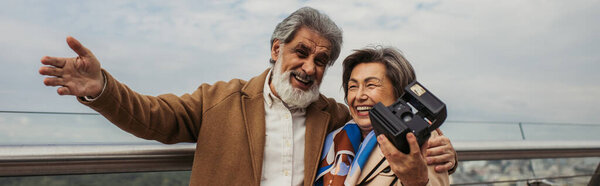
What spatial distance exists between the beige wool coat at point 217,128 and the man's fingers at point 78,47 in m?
0.22

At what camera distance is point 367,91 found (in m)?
1.79

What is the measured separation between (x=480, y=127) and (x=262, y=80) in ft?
Result: 6.96

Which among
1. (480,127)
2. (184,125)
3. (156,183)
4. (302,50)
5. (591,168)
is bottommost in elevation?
(591,168)

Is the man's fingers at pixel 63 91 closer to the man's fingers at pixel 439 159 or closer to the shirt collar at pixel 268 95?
the shirt collar at pixel 268 95

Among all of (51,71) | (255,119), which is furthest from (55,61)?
(255,119)

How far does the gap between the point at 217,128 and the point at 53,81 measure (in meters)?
0.70

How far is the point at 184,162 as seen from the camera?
1.72 metres

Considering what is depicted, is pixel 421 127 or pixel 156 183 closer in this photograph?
pixel 421 127

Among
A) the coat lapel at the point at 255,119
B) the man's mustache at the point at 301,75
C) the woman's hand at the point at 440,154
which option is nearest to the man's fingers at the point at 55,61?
the coat lapel at the point at 255,119

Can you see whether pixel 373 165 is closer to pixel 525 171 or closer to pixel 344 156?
pixel 344 156

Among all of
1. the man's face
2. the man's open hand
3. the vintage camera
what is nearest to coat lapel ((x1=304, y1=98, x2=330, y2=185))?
the man's face

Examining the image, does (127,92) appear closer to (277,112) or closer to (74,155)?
(74,155)

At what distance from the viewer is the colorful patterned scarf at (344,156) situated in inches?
64.2

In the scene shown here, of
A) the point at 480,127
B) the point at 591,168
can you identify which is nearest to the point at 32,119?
the point at 480,127
